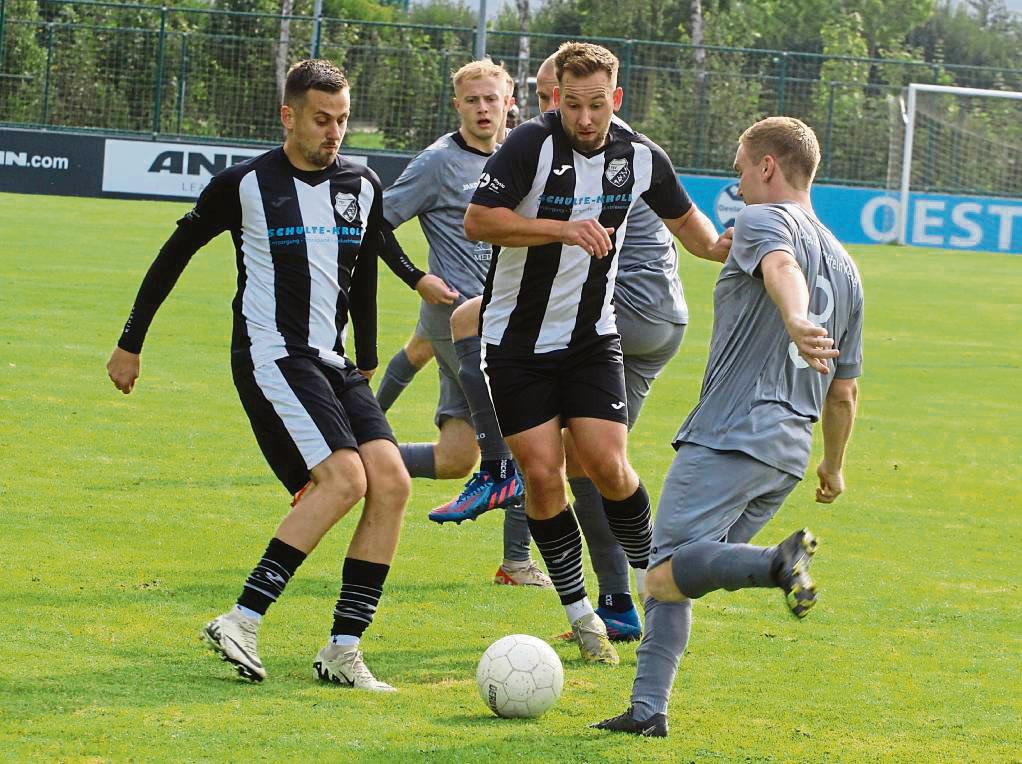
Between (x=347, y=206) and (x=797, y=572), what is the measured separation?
2207mm

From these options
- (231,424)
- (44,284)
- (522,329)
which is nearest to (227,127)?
(44,284)

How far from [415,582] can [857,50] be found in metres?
54.8

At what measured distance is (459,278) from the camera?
779cm

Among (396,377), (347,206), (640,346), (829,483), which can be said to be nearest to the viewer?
(829,483)

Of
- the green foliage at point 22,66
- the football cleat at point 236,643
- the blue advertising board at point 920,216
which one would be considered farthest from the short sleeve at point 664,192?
the green foliage at point 22,66

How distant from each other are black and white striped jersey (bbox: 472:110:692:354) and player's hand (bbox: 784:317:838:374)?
4.46 ft

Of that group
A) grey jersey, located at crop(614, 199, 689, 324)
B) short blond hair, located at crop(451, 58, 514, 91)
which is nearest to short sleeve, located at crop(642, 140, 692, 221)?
grey jersey, located at crop(614, 199, 689, 324)

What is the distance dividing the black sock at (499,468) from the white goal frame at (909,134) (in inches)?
958

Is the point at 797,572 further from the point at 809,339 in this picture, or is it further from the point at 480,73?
the point at 480,73

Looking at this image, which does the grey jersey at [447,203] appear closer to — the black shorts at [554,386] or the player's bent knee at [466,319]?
the player's bent knee at [466,319]

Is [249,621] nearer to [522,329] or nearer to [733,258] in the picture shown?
[522,329]

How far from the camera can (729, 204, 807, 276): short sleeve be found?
4.70 m

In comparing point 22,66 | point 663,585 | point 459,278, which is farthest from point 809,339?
point 22,66

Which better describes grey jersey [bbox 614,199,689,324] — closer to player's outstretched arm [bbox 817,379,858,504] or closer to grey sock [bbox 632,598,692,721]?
player's outstretched arm [bbox 817,379,858,504]
